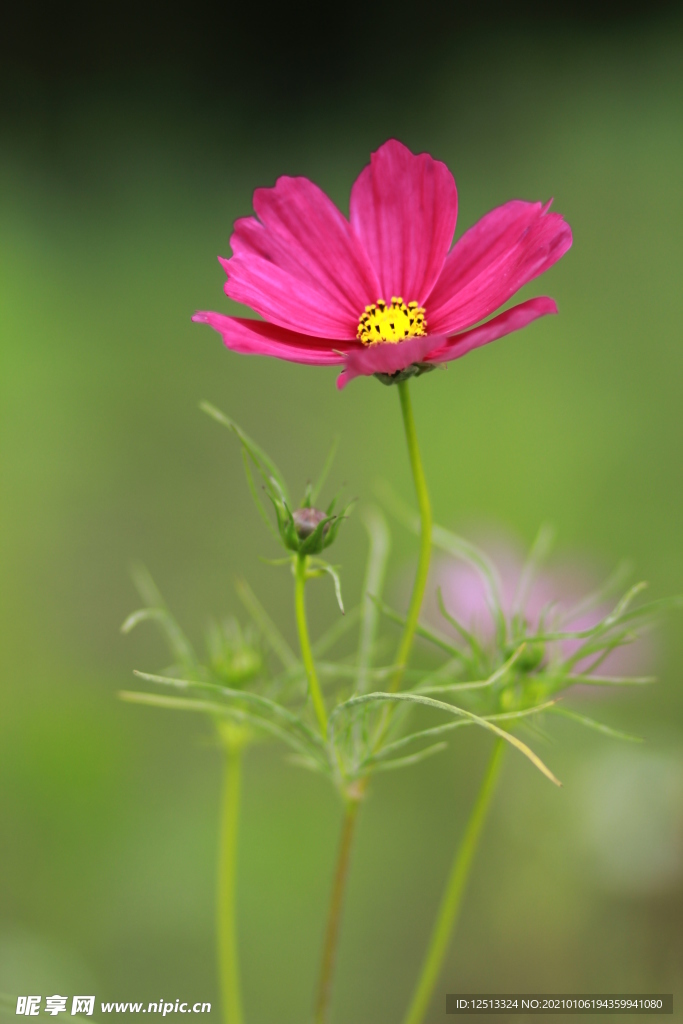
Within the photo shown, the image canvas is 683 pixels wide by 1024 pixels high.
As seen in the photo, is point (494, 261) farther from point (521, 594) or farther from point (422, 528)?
point (521, 594)

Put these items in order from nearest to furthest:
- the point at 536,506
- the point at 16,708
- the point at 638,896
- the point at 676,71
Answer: the point at 638,896, the point at 16,708, the point at 536,506, the point at 676,71

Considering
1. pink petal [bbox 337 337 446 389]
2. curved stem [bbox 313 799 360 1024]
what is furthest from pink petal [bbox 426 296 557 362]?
curved stem [bbox 313 799 360 1024]

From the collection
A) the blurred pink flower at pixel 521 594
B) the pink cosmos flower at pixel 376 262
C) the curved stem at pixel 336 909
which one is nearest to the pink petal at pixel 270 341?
the pink cosmos flower at pixel 376 262

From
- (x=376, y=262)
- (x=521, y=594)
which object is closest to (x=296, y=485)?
(x=521, y=594)

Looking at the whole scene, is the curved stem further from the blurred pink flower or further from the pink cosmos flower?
the blurred pink flower

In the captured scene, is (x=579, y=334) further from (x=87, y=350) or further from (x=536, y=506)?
(x=87, y=350)

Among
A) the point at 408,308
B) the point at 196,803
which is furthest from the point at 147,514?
the point at 408,308

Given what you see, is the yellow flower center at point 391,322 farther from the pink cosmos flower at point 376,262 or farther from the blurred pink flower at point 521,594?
the blurred pink flower at point 521,594
